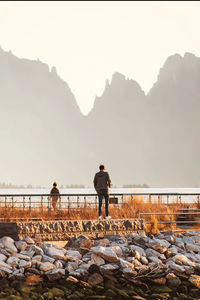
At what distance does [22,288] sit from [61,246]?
11.0 ft

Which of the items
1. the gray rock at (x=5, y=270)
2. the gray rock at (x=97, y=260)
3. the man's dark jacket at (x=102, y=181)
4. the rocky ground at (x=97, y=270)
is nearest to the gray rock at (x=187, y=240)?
the rocky ground at (x=97, y=270)

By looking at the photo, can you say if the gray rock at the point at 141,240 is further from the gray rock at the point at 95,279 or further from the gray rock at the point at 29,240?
the gray rock at the point at 29,240

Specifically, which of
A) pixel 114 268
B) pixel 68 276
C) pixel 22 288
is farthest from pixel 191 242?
pixel 22 288

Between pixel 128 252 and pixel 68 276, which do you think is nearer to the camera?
pixel 68 276

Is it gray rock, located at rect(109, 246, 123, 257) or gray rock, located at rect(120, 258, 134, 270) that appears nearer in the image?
gray rock, located at rect(120, 258, 134, 270)

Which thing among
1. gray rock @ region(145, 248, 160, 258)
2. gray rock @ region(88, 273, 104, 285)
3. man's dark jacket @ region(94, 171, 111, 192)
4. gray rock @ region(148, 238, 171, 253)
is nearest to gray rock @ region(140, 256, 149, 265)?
gray rock @ region(145, 248, 160, 258)

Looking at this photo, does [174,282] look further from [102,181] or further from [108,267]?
[102,181]

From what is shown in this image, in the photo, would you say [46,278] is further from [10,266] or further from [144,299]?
[144,299]

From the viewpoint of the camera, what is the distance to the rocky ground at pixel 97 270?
47.6ft

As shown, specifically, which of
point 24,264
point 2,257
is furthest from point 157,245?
point 2,257

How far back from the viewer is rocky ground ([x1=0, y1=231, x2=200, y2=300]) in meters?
14.5

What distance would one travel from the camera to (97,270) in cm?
1559

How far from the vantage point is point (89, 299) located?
46.1 feet

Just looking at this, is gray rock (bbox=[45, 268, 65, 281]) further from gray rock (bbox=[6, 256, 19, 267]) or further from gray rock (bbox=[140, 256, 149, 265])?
gray rock (bbox=[140, 256, 149, 265])
